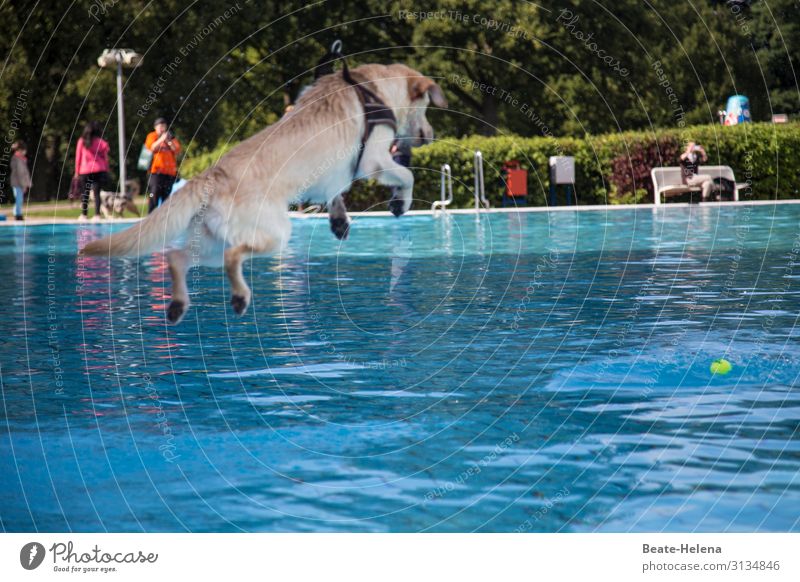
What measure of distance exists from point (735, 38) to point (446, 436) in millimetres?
67673

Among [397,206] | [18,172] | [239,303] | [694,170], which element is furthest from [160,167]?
[694,170]

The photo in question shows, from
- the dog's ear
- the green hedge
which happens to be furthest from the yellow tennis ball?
the green hedge

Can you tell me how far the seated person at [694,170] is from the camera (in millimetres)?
40031

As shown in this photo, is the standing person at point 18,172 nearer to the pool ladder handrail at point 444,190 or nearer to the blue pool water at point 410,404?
the pool ladder handrail at point 444,190

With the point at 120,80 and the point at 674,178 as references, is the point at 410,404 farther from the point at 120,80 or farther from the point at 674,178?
the point at 674,178

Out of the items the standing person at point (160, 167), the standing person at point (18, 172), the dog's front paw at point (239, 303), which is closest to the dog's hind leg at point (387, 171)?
the dog's front paw at point (239, 303)

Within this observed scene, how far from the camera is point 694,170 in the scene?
40.9m

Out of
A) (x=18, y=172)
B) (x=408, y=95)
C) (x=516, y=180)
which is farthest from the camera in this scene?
(x=516, y=180)

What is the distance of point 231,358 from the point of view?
1212 centimetres

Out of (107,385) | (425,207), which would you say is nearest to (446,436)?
(107,385)

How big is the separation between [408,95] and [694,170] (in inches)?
1379

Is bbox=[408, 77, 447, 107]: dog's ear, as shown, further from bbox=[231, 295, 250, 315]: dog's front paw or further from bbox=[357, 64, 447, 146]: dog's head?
bbox=[231, 295, 250, 315]: dog's front paw

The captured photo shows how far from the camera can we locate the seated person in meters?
40.0
